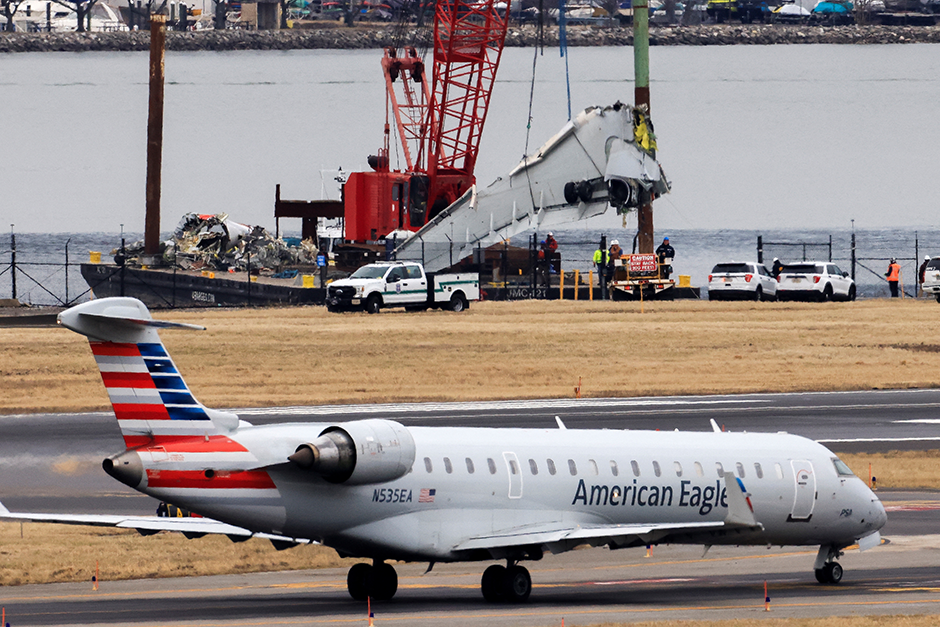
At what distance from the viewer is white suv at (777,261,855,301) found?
77.6m

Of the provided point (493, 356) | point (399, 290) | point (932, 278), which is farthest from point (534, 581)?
point (932, 278)

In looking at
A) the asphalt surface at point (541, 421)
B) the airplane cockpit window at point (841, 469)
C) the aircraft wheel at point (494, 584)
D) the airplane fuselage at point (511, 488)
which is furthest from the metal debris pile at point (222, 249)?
the aircraft wheel at point (494, 584)

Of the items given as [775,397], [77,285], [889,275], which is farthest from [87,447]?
[77,285]

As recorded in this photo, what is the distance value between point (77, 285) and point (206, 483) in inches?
4545

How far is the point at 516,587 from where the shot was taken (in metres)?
23.0

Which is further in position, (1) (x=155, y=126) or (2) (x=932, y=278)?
(1) (x=155, y=126)

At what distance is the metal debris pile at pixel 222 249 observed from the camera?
292ft

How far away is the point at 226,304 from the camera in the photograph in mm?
80938

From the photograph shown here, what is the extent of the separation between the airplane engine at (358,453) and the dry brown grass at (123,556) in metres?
6.31

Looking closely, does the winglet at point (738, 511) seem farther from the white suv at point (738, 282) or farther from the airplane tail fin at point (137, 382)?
the white suv at point (738, 282)

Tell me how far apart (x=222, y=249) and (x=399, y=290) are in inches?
1065

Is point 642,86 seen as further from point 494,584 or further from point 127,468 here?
point 127,468

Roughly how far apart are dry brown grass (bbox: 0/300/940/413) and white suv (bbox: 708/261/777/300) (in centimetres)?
759

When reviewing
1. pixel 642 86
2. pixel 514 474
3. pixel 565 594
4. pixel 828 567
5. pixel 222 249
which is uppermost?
pixel 642 86
